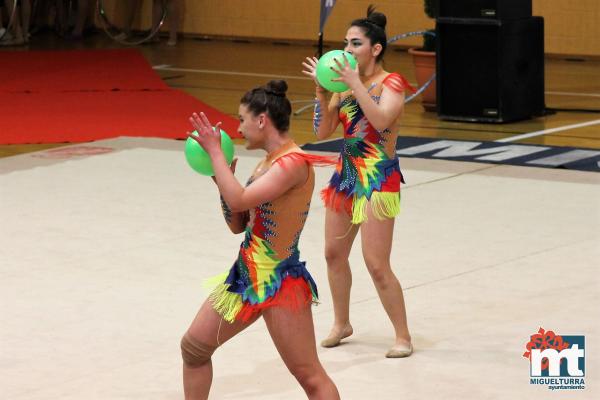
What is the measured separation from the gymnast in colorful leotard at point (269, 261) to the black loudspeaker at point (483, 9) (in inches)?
319

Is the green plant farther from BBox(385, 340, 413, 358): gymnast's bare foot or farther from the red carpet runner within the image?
BBox(385, 340, 413, 358): gymnast's bare foot

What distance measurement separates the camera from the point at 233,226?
4461 millimetres

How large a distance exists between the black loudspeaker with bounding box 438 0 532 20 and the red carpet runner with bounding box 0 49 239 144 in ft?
7.86

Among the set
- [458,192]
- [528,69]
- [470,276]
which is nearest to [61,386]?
[470,276]

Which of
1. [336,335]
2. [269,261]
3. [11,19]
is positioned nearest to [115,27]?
[11,19]

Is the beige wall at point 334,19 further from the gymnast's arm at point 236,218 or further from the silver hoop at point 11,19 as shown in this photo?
the gymnast's arm at point 236,218

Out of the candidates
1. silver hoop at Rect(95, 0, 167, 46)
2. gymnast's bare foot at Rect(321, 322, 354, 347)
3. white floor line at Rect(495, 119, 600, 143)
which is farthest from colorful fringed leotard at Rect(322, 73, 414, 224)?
silver hoop at Rect(95, 0, 167, 46)

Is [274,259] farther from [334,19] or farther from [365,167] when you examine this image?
[334,19]

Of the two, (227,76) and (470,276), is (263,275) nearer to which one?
(470,276)

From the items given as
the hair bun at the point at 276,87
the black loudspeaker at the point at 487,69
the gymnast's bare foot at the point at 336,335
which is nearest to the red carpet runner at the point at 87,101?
the black loudspeaker at the point at 487,69

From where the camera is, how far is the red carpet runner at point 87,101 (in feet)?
38.3

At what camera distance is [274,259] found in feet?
14.3

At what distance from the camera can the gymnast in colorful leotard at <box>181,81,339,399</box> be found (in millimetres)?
4234

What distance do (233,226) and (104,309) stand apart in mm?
1968
